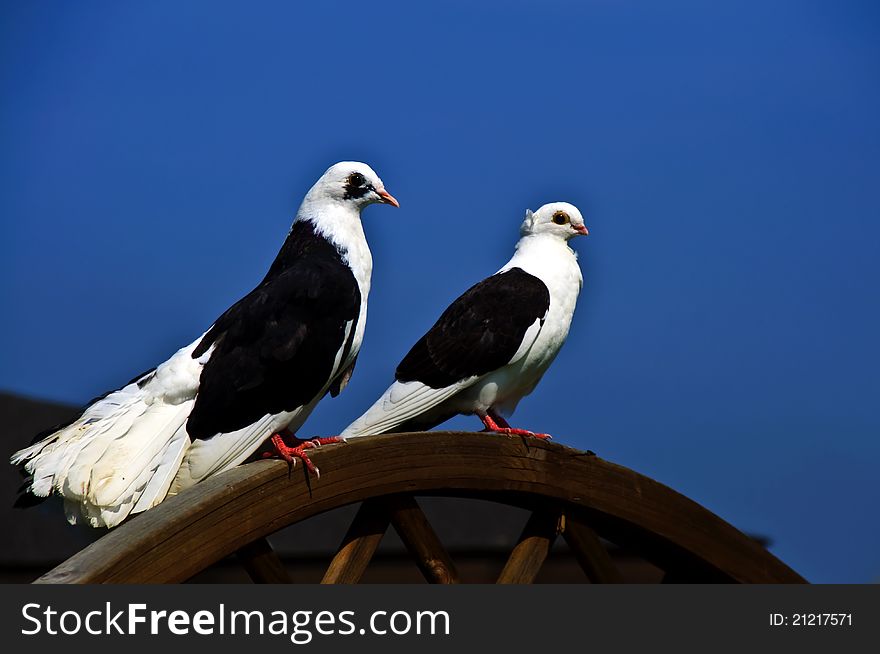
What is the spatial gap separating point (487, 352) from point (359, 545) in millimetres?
1453

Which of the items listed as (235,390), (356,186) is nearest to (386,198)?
(356,186)

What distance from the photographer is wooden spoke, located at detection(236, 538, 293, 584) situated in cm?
310

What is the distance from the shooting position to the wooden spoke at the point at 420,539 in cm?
339

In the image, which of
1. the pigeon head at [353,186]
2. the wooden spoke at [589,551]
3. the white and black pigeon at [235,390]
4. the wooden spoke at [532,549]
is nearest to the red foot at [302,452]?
the white and black pigeon at [235,390]

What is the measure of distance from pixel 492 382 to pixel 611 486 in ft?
2.87

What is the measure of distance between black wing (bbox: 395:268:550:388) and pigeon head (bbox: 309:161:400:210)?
2.11ft

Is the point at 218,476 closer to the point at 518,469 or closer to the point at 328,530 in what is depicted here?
the point at 518,469

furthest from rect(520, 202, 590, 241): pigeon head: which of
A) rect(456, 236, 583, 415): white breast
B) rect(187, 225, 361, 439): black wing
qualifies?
rect(187, 225, 361, 439): black wing

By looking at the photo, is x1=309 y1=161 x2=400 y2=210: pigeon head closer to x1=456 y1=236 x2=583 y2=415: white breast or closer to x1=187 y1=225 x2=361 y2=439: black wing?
x1=187 y1=225 x2=361 y2=439: black wing

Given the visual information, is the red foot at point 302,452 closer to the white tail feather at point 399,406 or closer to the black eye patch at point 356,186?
the white tail feather at point 399,406

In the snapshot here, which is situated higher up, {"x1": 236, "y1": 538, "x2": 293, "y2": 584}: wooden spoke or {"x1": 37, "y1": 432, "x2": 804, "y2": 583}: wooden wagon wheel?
{"x1": 37, "y1": 432, "x2": 804, "y2": 583}: wooden wagon wheel

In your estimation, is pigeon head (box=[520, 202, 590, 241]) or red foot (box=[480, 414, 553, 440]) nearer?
red foot (box=[480, 414, 553, 440])

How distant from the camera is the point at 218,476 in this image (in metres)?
3.02

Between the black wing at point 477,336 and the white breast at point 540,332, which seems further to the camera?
the white breast at point 540,332
